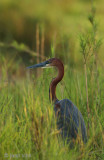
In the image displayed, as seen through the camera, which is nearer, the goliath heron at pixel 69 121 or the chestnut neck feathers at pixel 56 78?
the goliath heron at pixel 69 121

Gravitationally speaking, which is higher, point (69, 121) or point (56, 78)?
point (56, 78)

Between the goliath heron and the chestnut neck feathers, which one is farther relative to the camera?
the chestnut neck feathers

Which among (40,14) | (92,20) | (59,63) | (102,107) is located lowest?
(102,107)

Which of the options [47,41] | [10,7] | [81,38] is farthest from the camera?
[10,7]

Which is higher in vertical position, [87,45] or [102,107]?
[87,45]

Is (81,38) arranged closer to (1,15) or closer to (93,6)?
(93,6)

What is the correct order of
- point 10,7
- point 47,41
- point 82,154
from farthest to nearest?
point 10,7 → point 47,41 → point 82,154

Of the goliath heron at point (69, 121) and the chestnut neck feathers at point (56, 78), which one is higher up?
the chestnut neck feathers at point (56, 78)

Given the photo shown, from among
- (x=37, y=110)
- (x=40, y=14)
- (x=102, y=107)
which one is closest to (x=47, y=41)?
(x=40, y=14)

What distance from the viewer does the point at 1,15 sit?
31.2ft

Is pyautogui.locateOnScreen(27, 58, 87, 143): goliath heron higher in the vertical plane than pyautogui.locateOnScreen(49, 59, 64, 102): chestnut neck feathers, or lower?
lower

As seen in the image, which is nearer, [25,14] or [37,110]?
[37,110]

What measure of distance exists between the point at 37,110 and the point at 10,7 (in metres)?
8.07

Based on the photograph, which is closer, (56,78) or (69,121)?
(69,121)
